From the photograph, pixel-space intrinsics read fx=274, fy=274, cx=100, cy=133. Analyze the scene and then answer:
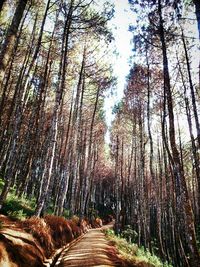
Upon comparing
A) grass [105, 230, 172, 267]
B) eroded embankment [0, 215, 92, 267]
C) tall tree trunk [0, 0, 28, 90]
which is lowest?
grass [105, 230, 172, 267]

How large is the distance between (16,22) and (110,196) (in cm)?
4833

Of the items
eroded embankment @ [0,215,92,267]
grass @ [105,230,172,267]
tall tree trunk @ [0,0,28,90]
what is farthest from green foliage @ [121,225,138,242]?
tall tree trunk @ [0,0,28,90]

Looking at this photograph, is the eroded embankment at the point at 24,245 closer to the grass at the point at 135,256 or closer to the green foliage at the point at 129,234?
the grass at the point at 135,256

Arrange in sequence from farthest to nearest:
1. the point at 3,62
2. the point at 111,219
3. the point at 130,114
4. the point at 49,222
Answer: the point at 111,219
the point at 130,114
the point at 49,222
the point at 3,62

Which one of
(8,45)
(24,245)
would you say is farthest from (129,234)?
(8,45)

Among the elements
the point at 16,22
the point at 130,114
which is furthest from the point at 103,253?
the point at 130,114

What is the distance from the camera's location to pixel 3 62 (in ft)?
18.3

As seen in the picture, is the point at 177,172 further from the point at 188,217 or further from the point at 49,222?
the point at 49,222

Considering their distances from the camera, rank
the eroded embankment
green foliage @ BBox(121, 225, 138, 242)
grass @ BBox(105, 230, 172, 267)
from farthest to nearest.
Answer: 1. green foliage @ BBox(121, 225, 138, 242)
2. grass @ BBox(105, 230, 172, 267)
3. the eroded embankment

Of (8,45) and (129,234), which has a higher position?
(8,45)

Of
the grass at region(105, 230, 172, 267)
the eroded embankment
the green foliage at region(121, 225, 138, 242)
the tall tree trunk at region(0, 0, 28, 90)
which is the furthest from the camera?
the green foliage at region(121, 225, 138, 242)

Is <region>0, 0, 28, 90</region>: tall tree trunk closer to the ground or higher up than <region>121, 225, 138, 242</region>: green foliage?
higher up

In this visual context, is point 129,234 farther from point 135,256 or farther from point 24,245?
point 24,245

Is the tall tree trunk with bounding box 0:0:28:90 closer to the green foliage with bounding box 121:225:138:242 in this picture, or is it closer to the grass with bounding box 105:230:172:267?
the grass with bounding box 105:230:172:267
